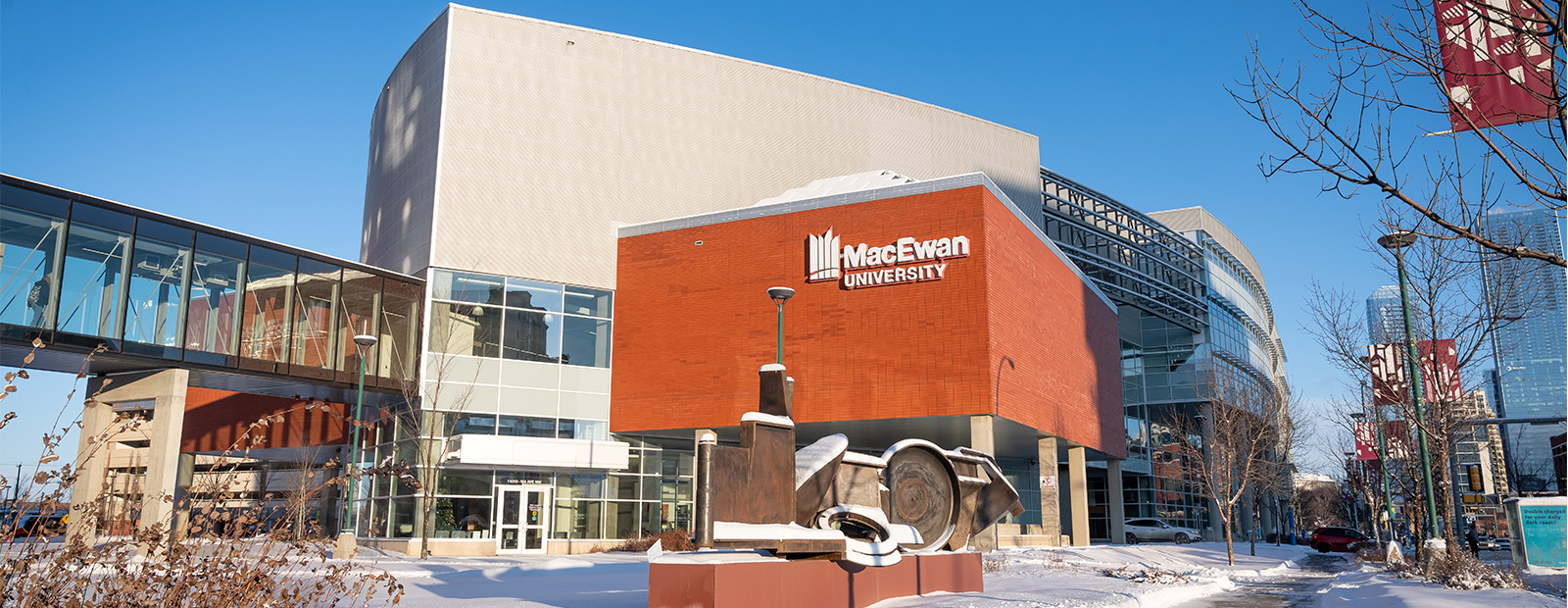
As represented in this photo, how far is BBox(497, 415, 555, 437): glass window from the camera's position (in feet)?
111

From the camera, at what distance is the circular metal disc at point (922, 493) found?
47.1ft

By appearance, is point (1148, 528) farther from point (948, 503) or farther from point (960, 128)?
point (948, 503)

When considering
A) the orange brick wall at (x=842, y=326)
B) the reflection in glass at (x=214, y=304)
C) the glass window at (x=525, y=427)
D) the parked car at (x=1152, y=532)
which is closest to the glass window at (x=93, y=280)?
the reflection in glass at (x=214, y=304)

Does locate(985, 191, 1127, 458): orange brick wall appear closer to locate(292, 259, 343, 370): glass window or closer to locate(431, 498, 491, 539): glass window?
locate(431, 498, 491, 539): glass window

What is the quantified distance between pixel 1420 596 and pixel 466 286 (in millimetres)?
29138

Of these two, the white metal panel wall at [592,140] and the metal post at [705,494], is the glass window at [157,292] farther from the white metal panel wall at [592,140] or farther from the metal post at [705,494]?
the metal post at [705,494]

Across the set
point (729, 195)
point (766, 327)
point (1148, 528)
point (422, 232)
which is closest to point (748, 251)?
point (766, 327)

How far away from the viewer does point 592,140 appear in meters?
37.9

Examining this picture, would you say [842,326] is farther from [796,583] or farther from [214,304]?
[796,583]

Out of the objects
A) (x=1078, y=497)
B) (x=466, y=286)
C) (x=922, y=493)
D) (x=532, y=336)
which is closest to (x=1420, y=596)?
(x=922, y=493)

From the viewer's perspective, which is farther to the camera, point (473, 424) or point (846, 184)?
point (846, 184)

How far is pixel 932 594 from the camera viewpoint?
47.3ft

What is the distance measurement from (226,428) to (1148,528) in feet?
138

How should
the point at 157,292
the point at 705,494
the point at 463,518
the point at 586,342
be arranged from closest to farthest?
the point at 705,494
the point at 157,292
the point at 463,518
the point at 586,342
